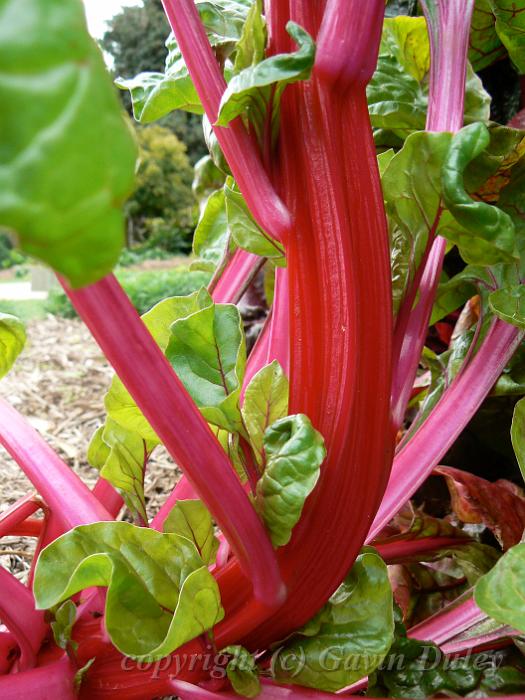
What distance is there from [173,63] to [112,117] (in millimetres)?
630

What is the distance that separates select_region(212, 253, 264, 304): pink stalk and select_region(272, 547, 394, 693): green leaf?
43 cm

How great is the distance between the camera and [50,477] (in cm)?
69

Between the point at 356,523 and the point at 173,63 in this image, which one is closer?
the point at 356,523

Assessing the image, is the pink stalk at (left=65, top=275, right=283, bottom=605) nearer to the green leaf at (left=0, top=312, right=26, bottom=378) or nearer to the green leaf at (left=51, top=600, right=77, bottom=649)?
the green leaf at (left=51, top=600, right=77, bottom=649)

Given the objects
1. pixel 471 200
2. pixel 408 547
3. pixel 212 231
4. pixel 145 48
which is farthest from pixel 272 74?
pixel 145 48

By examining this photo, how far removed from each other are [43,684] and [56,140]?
48 cm

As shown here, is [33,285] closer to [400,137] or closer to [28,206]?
[400,137]

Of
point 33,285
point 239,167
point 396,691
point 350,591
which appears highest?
point 239,167

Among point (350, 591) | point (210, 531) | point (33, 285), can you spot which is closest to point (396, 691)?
point (350, 591)

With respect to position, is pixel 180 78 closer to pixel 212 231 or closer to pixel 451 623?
pixel 212 231

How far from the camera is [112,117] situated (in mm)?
216

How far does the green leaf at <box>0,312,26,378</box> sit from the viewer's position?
0.72 meters

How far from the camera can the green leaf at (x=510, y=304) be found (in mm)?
599

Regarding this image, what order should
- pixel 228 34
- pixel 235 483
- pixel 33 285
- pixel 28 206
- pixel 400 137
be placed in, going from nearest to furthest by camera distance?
pixel 28 206 → pixel 235 483 → pixel 228 34 → pixel 400 137 → pixel 33 285
